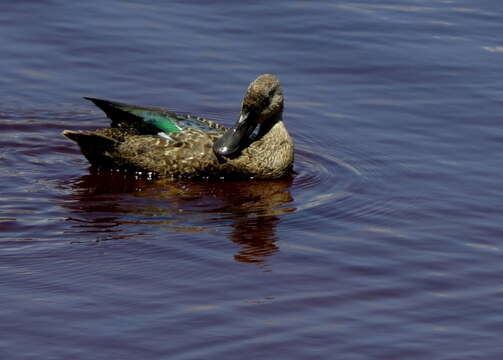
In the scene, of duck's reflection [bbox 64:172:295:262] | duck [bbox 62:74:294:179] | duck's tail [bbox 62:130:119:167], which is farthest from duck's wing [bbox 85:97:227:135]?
duck's reflection [bbox 64:172:295:262]

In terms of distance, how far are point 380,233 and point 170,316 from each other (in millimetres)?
2362

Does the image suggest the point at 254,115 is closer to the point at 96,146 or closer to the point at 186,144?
the point at 186,144

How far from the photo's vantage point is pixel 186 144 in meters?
10.9

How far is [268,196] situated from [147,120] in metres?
1.33

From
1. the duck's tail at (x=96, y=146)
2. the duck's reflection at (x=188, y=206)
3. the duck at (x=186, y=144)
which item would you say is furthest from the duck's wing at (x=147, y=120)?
the duck's reflection at (x=188, y=206)

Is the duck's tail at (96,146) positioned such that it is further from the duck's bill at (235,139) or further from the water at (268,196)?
the duck's bill at (235,139)

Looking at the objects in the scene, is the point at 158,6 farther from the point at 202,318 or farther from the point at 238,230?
the point at 202,318

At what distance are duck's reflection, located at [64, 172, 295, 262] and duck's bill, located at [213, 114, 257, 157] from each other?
308 millimetres

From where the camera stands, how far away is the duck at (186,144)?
1086cm

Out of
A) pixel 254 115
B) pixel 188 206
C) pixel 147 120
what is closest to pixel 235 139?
pixel 254 115

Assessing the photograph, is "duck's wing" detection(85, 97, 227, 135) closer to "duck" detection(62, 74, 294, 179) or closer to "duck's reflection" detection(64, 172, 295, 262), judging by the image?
"duck" detection(62, 74, 294, 179)

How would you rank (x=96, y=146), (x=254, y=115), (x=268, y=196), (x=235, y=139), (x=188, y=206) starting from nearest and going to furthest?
1. (x=188, y=206)
2. (x=268, y=196)
3. (x=235, y=139)
4. (x=96, y=146)
5. (x=254, y=115)

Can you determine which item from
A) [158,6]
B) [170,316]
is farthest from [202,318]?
[158,6]

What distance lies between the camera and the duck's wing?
10836 mm
